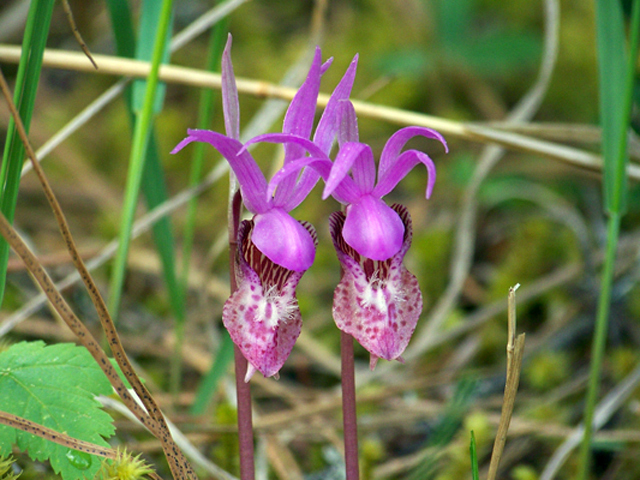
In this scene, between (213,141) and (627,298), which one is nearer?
(213,141)

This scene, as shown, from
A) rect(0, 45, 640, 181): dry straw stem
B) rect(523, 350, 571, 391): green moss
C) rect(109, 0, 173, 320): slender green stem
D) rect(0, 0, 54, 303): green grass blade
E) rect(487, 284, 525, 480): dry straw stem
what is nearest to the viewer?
rect(487, 284, 525, 480): dry straw stem

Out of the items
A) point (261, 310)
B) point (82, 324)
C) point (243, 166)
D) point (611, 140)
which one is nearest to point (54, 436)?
point (82, 324)

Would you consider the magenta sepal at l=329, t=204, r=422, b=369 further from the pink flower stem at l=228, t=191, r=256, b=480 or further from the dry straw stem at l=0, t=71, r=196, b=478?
the dry straw stem at l=0, t=71, r=196, b=478

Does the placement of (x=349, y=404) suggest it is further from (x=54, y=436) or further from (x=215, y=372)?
(x=215, y=372)

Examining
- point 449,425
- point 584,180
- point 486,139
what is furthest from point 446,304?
point 584,180

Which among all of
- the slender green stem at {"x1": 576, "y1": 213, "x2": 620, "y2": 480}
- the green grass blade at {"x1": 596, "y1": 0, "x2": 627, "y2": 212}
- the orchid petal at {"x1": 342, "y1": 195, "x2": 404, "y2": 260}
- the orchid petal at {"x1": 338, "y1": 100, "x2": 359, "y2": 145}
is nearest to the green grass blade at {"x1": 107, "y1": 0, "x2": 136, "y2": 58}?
the orchid petal at {"x1": 338, "y1": 100, "x2": 359, "y2": 145}

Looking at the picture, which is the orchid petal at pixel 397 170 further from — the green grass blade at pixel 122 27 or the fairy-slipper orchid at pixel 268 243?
the green grass blade at pixel 122 27

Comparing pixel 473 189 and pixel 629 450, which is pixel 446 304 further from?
pixel 629 450
